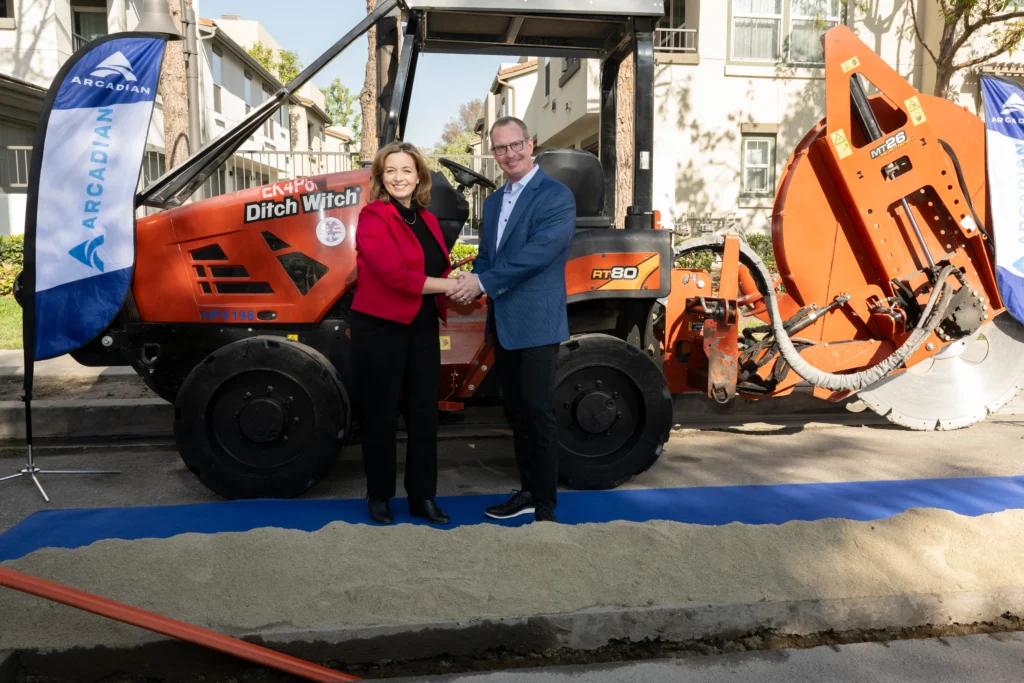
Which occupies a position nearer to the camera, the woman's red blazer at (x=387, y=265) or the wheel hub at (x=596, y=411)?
the woman's red blazer at (x=387, y=265)

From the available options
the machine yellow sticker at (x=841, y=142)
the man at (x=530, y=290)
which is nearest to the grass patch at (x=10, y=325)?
the man at (x=530, y=290)

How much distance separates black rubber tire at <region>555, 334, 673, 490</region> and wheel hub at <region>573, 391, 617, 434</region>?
0.18 ft

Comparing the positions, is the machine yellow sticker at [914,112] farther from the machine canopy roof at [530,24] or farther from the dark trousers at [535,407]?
the dark trousers at [535,407]

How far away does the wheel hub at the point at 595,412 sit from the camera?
14.9ft

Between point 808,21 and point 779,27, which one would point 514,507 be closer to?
point 779,27

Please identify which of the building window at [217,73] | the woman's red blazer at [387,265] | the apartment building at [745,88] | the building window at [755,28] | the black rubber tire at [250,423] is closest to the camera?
the woman's red blazer at [387,265]

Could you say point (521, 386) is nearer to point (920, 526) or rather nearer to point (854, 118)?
point (920, 526)

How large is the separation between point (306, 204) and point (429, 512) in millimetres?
1745

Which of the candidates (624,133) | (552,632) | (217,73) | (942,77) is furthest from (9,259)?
(217,73)

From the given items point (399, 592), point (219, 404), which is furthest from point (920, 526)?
point (219, 404)

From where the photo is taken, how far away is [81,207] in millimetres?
4324

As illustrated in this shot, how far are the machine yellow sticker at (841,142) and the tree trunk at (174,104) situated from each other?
6.82m

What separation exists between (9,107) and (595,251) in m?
17.3

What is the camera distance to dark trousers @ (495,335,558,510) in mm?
3902
